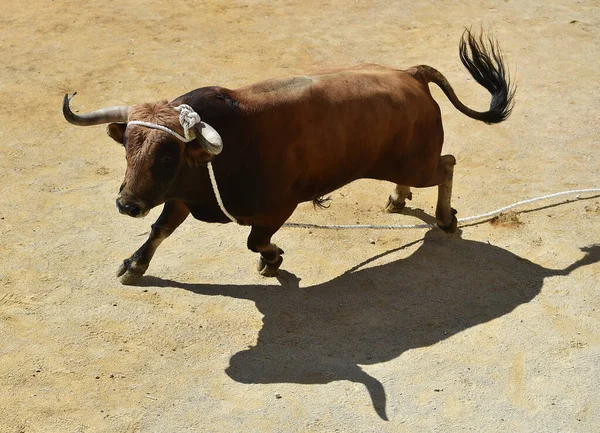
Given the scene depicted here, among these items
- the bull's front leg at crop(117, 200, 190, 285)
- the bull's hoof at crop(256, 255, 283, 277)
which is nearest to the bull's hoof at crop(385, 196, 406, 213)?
the bull's hoof at crop(256, 255, 283, 277)

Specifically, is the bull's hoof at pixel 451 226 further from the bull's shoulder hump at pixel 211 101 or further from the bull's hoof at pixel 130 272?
the bull's hoof at pixel 130 272

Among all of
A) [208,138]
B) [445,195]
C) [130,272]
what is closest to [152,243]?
[130,272]

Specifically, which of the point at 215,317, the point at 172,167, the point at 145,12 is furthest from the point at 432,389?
the point at 145,12

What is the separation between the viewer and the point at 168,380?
690cm

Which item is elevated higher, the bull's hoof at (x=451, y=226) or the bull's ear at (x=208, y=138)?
the bull's ear at (x=208, y=138)

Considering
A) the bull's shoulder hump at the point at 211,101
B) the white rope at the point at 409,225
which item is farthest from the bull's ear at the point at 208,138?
the white rope at the point at 409,225

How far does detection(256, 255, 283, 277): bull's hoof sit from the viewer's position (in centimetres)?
805

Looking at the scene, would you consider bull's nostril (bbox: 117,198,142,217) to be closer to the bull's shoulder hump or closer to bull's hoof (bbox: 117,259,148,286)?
the bull's shoulder hump

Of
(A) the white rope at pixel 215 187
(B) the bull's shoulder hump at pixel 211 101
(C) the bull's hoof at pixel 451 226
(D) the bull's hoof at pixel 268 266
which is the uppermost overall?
(B) the bull's shoulder hump at pixel 211 101

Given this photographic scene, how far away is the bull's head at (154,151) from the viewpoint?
22.4 feet

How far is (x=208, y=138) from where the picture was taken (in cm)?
684

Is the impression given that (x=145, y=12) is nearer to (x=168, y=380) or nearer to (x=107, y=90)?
(x=107, y=90)

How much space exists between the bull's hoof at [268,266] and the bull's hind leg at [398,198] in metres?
1.82

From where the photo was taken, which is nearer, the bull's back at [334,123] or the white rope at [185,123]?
the white rope at [185,123]
